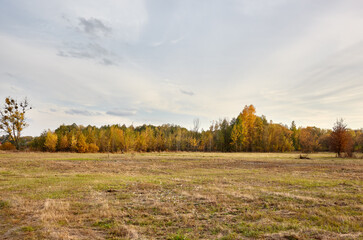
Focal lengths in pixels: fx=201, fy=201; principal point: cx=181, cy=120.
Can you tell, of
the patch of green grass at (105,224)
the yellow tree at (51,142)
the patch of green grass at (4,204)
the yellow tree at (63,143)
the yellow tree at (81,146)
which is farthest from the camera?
the yellow tree at (63,143)

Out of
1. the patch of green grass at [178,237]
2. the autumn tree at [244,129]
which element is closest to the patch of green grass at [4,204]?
the patch of green grass at [178,237]

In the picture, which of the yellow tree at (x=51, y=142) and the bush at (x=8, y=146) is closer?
the bush at (x=8, y=146)

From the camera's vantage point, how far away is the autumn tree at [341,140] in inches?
1853

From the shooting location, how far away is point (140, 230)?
7570 millimetres

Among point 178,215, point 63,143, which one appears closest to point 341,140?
point 178,215

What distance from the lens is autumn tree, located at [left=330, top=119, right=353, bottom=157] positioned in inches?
1853

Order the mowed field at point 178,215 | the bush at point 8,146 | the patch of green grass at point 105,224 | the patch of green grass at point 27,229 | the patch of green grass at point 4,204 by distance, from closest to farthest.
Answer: the mowed field at point 178,215 < the patch of green grass at point 27,229 < the patch of green grass at point 105,224 < the patch of green grass at point 4,204 < the bush at point 8,146

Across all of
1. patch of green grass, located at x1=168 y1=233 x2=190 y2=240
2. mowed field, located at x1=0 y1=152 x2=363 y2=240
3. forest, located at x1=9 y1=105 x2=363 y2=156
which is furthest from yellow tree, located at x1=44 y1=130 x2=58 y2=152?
patch of green grass, located at x1=168 y1=233 x2=190 y2=240

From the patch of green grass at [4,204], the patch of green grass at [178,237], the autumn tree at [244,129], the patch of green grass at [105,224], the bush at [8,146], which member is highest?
the autumn tree at [244,129]

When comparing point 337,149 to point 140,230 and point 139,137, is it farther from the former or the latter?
point 139,137

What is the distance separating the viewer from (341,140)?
4734cm

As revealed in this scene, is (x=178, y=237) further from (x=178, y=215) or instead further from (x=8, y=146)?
(x=8, y=146)

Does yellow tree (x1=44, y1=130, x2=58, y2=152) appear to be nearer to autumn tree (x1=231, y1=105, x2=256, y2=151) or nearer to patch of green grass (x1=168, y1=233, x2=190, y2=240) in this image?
autumn tree (x1=231, y1=105, x2=256, y2=151)

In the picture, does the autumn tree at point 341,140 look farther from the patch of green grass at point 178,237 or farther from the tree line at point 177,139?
the patch of green grass at point 178,237
